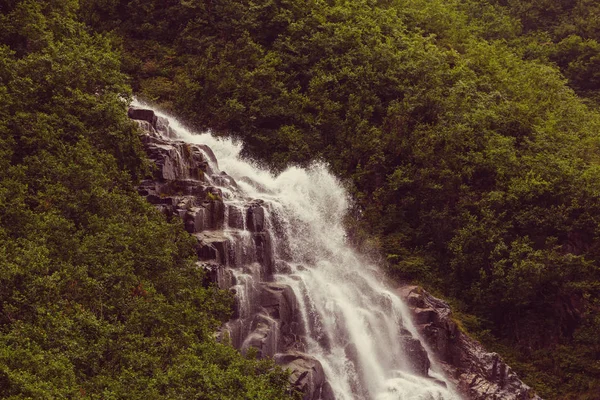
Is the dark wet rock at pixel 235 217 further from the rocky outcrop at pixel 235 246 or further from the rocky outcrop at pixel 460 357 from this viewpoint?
the rocky outcrop at pixel 460 357

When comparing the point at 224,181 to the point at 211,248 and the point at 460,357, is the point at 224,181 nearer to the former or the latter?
the point at 211,248

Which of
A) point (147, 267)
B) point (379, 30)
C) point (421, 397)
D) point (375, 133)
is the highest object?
point (379, 30)

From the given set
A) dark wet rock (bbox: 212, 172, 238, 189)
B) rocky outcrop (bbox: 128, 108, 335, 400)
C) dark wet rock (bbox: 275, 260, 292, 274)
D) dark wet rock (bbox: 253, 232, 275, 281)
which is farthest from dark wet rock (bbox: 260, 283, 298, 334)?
dark wet rock (bbox: 212, 172, 238, 189)

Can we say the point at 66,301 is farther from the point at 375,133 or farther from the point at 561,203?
the point at 561,203

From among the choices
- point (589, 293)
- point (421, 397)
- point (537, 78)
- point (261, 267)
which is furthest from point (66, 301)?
point (537, 78)

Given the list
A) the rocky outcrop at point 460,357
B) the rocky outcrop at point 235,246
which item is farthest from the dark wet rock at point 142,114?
the rocky outcrop at point 460,357

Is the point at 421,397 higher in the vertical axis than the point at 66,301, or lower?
lower
